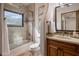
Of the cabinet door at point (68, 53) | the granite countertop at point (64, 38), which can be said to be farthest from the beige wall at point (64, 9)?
the cabinet door at point (68, 53)

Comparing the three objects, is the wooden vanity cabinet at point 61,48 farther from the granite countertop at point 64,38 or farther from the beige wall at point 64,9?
the beige wall at point 64,9

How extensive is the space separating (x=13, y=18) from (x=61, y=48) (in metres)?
0.83

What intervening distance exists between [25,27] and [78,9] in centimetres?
81

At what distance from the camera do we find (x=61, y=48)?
164 cm

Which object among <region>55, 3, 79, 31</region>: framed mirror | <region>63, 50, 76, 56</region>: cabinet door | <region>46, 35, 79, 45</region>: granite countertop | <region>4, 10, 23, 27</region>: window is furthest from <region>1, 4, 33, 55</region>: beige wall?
<region>63, 50, 76, 56</region>: cabinet door

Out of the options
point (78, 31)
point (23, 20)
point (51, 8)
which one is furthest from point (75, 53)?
point (23, 20)

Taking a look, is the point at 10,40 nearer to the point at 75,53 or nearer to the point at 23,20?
the point at 23,20

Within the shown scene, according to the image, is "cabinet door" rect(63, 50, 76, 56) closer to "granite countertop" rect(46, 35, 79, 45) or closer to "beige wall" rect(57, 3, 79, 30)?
"granite countertop" rect(46, 35, 79, 45)

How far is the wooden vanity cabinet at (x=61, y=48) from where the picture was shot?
153 cm

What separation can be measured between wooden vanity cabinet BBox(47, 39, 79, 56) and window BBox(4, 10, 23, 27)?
519 mm

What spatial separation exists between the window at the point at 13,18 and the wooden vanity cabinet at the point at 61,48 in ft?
1.70

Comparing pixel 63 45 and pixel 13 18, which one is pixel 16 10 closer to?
pixel 13 18

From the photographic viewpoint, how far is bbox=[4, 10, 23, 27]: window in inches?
63.2

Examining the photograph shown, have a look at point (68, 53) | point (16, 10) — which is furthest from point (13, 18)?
point (68, 53)
